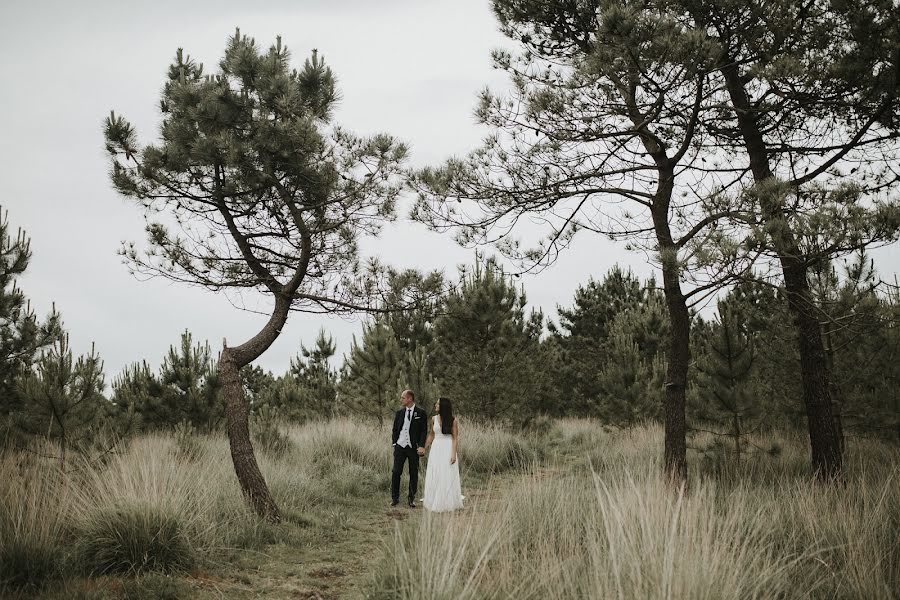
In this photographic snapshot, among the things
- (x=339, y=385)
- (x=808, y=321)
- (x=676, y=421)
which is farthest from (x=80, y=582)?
(x=339, y=385)

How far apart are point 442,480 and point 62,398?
5812 mm

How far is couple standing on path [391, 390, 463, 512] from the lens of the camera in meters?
8.23

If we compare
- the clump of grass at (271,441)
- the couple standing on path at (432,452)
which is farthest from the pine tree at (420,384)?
the couple standing on path at (432,452)

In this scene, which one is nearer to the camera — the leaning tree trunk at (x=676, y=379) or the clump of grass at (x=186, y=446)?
the leaning tree trunk at (x=676, y=379)

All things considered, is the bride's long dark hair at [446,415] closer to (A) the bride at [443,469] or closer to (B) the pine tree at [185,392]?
(A) the bride at [443,469]

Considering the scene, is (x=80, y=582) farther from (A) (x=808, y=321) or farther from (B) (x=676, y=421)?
(A) (x=808, y=321)

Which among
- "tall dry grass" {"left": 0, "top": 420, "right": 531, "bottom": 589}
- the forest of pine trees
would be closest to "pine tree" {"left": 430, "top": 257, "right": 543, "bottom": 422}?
the forest of pine trees

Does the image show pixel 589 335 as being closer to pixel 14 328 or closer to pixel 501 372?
pixel 501 372

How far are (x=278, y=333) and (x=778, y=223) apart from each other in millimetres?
5901

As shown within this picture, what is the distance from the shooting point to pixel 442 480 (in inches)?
324

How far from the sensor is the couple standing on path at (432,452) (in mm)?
8234

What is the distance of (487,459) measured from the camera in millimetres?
12797

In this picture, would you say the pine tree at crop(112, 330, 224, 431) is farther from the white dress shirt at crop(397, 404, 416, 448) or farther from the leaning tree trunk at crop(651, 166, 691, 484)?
the leaning tree trunk at crop(651, 166, 691, 484)

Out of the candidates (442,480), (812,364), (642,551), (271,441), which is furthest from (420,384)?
(642,551)
